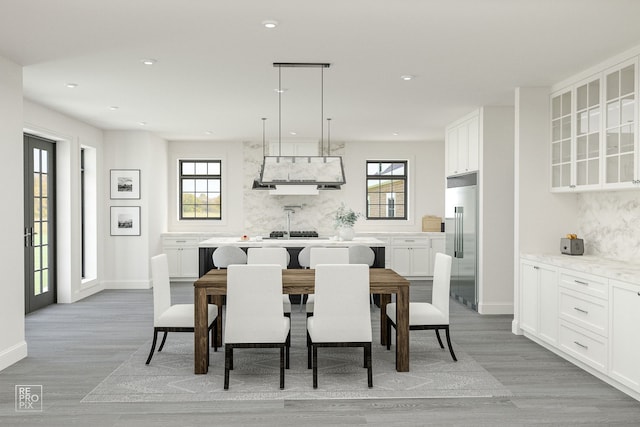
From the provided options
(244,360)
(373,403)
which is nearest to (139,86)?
(244,360)

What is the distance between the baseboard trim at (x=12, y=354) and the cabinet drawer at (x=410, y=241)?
637cm

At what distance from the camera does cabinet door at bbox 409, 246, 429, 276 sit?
9.80 m

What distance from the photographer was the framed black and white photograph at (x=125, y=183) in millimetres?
8844

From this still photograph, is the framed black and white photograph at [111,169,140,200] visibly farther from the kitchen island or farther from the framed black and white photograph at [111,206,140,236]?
the kitchen island

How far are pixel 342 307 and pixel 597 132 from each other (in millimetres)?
2703

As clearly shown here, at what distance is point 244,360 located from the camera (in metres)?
4.68

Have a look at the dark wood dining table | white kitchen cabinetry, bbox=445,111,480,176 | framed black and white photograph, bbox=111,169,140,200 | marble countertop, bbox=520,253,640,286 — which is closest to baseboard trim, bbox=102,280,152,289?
framed black and white photograph, bbox=111,169,140,200

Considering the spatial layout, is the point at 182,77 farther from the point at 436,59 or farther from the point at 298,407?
the point at 298,407

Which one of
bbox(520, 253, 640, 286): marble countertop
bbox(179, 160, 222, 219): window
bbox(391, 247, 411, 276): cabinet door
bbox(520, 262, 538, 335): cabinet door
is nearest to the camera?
bbox(520, 253, 640, 286): marble countertop

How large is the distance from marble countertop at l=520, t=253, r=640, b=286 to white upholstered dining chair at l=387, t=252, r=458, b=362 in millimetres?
983

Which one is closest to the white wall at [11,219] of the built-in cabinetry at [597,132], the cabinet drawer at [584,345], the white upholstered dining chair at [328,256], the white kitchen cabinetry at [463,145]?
the white upholstered dining chair at [328,256]

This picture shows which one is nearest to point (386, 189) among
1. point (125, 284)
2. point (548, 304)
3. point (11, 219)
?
Result: point (125, 284)

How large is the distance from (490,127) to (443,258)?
8.51 feet

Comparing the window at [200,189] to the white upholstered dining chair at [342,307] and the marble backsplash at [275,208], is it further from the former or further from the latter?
the white upholstered dining chair at [342,307]
